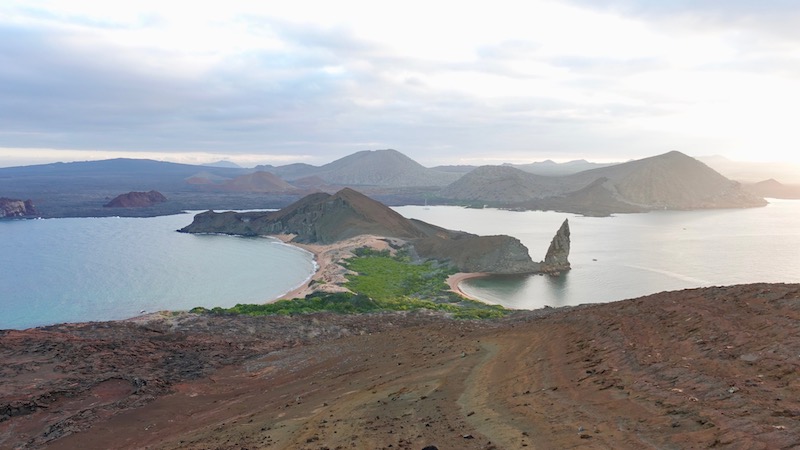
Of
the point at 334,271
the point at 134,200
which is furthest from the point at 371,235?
the point at 134,200

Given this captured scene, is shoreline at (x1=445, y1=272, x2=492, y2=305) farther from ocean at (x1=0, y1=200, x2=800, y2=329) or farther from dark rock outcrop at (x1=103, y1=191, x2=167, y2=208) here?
dark rock outcrop at (x1=103, y1=191, x2=167, y2=208)

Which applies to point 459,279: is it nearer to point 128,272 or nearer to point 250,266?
point 250,266

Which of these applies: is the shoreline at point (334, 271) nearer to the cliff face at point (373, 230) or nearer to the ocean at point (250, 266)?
the ocean at point (250, 266)

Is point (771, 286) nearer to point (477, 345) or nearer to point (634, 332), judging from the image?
point (634, 332)

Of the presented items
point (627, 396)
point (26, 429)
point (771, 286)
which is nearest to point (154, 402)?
point (26, 429)

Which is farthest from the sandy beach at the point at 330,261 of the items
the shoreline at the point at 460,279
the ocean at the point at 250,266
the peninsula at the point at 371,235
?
the shoreline at the point at 460,279

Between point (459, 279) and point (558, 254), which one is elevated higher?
point (558, 254)

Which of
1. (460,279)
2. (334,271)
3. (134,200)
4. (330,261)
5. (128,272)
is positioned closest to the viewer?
(334,271)
